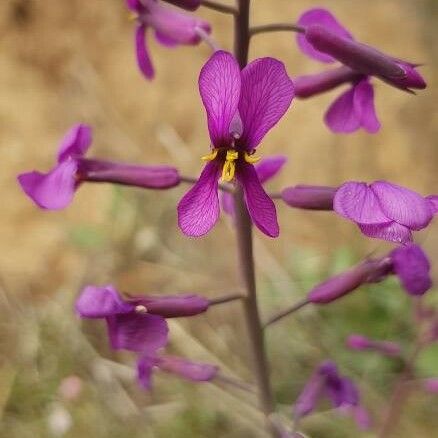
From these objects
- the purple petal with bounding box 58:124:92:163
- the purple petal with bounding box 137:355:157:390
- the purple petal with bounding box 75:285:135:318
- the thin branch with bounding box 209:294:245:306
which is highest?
the purple petal with bounding box 58:124:92:163

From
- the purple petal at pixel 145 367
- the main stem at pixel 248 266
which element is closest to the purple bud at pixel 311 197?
the main stem at pixel 248 266

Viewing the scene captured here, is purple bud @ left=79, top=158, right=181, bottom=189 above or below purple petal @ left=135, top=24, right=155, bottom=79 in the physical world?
below

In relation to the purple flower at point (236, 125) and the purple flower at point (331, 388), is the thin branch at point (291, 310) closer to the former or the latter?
the purple flower at point (331, 388)

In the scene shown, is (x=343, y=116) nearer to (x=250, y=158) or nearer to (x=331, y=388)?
(x=250, y=158)

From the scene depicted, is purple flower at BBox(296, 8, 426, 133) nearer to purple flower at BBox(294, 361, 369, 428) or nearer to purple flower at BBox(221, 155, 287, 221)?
purple flower at BBox(221, 155, 287, 221)

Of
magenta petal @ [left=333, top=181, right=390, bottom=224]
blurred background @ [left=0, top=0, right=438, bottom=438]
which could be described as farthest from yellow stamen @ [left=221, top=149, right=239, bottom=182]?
blurred background @ [left=0, top=0, right=438, bottom=438]

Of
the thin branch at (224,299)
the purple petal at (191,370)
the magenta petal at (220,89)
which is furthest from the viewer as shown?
the purple petal at (191,370)

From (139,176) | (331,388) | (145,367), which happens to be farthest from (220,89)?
(331,388)
